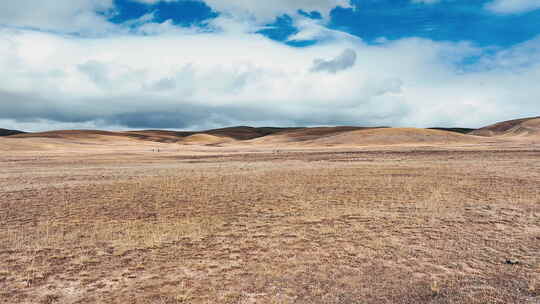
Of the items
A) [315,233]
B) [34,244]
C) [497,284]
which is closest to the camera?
[497,284]

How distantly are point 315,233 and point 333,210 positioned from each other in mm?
3886

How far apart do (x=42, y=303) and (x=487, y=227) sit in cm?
1451

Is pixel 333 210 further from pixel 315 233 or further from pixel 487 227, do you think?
pixel 487 227

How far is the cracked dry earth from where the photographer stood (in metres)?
8.37

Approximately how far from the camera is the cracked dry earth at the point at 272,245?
8.37 m

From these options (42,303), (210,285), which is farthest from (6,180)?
(210,285)

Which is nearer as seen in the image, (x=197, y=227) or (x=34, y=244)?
(x=34, y=244)

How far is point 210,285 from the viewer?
8664 millimetres

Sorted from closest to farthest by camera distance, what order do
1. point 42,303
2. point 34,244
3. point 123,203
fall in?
point 42,303
point 34,244
point 123,203

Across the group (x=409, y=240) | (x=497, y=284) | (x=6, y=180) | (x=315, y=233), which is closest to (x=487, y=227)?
(x=409, y=240)

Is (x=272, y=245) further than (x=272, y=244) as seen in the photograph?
No

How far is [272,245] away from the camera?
38.3ft

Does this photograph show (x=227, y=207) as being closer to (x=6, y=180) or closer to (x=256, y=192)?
(x=256, y=192)

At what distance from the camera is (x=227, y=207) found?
17609 mm
